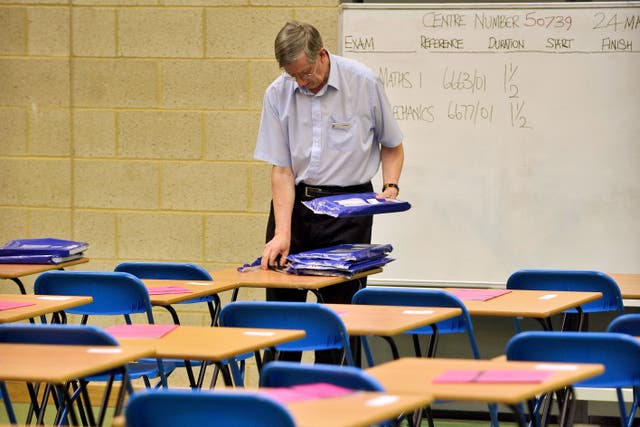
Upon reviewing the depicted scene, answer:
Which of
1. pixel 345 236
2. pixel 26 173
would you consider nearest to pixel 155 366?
pixel 345 236

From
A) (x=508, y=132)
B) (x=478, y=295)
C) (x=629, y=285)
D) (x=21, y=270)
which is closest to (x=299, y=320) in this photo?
(x=478, y=295)

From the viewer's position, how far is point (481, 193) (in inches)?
217

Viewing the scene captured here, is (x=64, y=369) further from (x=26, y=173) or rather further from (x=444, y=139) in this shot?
(x=26, y=173)

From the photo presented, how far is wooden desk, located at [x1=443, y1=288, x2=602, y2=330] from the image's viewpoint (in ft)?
11.7

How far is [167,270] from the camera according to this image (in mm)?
4555

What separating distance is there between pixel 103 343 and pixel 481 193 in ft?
9.64

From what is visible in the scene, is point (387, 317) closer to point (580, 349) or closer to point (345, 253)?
point (580, 349)

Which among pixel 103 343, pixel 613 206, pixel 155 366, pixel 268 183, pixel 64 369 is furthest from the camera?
pixel 268 183

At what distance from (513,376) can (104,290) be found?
1893 mm

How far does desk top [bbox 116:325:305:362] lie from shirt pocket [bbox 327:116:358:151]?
146 cm

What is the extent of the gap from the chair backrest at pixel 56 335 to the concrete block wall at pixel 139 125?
9.66 feet

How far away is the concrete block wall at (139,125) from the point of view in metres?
5.95

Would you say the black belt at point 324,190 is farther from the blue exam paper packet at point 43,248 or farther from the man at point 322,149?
the blue exam paper packet at point 43,248

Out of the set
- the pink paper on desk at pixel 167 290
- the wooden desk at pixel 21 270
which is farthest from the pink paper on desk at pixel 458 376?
the wooden desk at pixel 21 270
